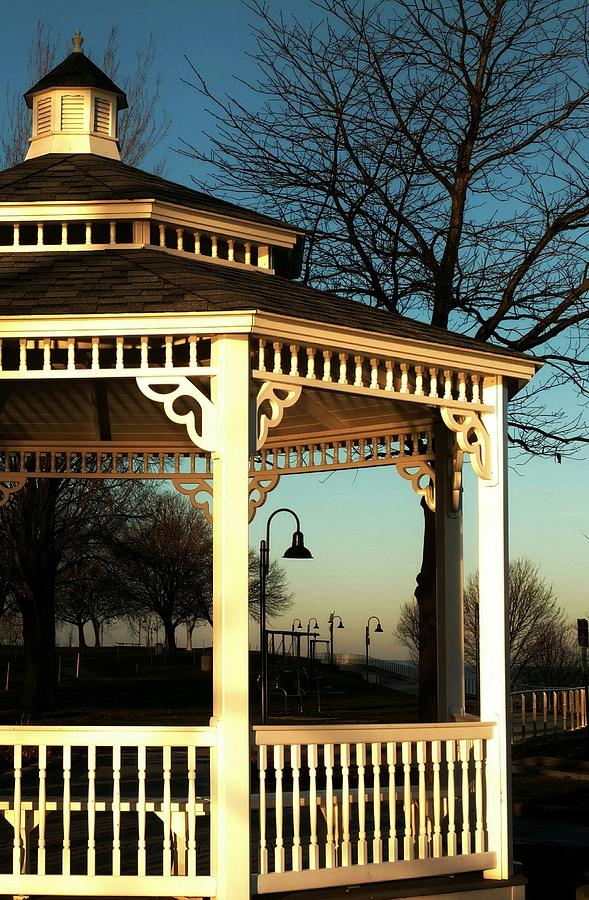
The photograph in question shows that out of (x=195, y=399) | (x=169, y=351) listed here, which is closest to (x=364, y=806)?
(x=195, y=399)

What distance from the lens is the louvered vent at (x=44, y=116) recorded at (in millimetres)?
13214

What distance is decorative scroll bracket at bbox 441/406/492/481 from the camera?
9172mm

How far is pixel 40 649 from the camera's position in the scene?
2688 centimetres

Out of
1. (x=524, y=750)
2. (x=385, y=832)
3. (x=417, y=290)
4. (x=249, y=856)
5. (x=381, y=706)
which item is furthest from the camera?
(x=381, y=706)

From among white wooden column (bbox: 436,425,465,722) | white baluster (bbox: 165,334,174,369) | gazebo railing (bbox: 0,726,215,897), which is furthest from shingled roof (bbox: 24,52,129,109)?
gazebo railing (bbox: 0,726,215,897)

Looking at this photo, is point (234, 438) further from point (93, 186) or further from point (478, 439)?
point (93, 186)

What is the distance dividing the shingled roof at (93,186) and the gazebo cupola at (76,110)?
1.19ft

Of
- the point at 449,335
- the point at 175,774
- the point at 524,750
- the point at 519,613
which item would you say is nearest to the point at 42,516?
the point at 175,774

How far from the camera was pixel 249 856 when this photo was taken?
7.66 m

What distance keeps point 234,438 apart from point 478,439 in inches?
88.9

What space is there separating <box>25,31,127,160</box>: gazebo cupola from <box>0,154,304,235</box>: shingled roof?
1.19 feet

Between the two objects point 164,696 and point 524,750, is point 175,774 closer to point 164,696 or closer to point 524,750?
point 524,750

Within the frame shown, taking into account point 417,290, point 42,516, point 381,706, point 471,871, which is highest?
point 417,290

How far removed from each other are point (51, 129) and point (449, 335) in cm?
593
